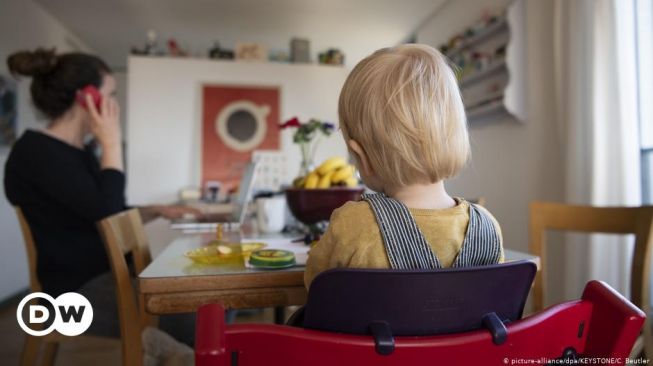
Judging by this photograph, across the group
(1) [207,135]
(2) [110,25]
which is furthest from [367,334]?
(2) [110,25]

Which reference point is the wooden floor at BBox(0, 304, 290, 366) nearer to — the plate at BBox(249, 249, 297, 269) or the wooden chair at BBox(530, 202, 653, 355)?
the plate at BBox(249, 249, 297, 269)

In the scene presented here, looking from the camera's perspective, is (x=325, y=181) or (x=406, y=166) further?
(x=325, y=181)

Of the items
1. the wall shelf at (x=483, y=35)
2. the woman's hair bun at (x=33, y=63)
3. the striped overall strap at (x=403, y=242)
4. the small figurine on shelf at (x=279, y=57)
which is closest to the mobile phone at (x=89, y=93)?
the woman's hair bun at (x=33, y=63)

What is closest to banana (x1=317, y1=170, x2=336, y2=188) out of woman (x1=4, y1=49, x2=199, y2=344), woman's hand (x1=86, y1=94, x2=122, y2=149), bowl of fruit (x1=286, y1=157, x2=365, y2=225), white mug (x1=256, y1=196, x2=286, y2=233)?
bowl of fruit (x1=286, y1=157, x2=365, y2=225)

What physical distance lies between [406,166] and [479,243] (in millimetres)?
151

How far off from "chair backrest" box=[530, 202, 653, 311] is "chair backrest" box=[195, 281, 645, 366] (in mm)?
626

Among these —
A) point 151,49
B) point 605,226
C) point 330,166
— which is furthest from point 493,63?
point 151,49

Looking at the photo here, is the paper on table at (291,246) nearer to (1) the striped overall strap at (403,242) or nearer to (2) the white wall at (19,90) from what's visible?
(1) the striped overall strap at (403,242)

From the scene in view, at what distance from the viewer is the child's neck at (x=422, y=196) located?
0.62 metres

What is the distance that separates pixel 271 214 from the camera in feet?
3.94

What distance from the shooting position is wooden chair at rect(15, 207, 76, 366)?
3.87ft

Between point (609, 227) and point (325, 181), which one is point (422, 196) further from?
point (609, 227)

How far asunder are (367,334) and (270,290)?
0.29m

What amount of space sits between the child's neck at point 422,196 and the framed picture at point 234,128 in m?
3.12
